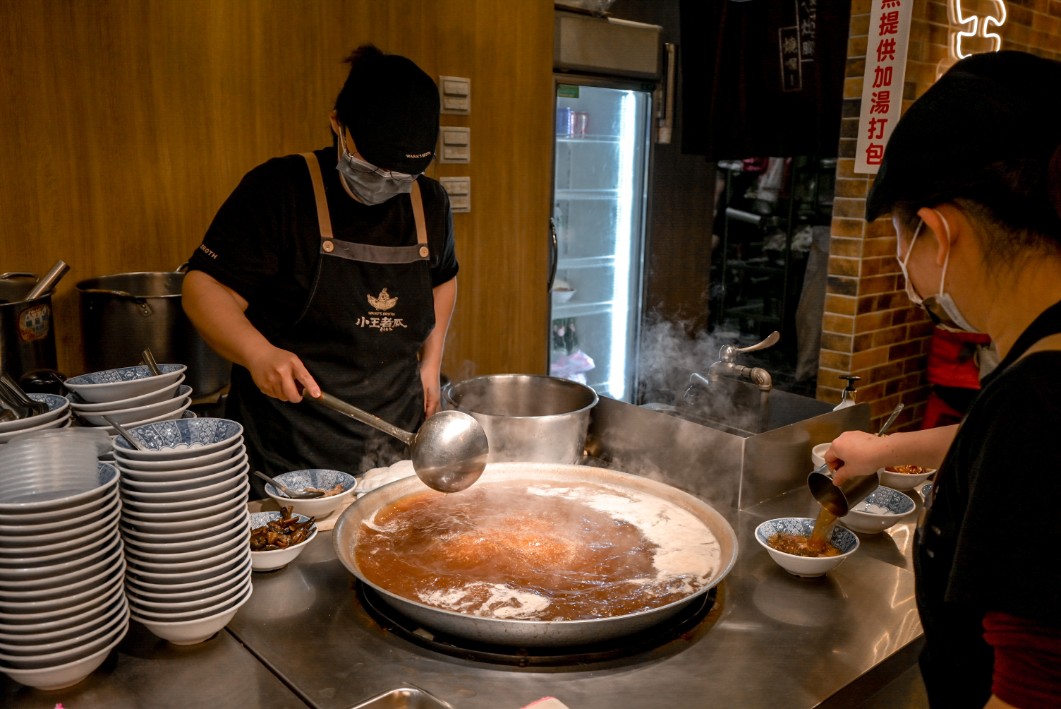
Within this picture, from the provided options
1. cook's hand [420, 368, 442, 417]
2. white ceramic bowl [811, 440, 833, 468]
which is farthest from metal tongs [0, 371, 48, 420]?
white ceramic bowl [811, 440, 833, 468]

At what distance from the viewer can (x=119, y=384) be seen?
5.38 ft

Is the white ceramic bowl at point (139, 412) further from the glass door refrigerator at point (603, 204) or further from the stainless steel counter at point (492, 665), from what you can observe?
the glass door refrigerator at point (603, 204)

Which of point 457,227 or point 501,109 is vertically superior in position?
point 501,109

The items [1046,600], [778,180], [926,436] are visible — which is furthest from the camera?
[778,180]

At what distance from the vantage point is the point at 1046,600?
921 mm

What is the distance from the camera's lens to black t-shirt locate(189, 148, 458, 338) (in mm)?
2273

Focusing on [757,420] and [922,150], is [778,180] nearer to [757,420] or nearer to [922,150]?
[757,420]

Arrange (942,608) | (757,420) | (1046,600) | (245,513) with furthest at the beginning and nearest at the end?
(757,420)
(245,513)
(942,608)
(1046,600)

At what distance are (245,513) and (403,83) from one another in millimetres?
1225

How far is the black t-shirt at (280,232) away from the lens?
2.27 metres

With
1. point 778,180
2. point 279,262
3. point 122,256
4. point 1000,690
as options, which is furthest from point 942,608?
point 778,180

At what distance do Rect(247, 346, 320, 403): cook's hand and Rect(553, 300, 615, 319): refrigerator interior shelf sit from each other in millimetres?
3648

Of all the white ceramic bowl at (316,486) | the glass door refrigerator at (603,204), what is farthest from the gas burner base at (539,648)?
the glass door refrigerator at (603,204)

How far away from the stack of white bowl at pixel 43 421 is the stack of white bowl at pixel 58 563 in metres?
0.11
